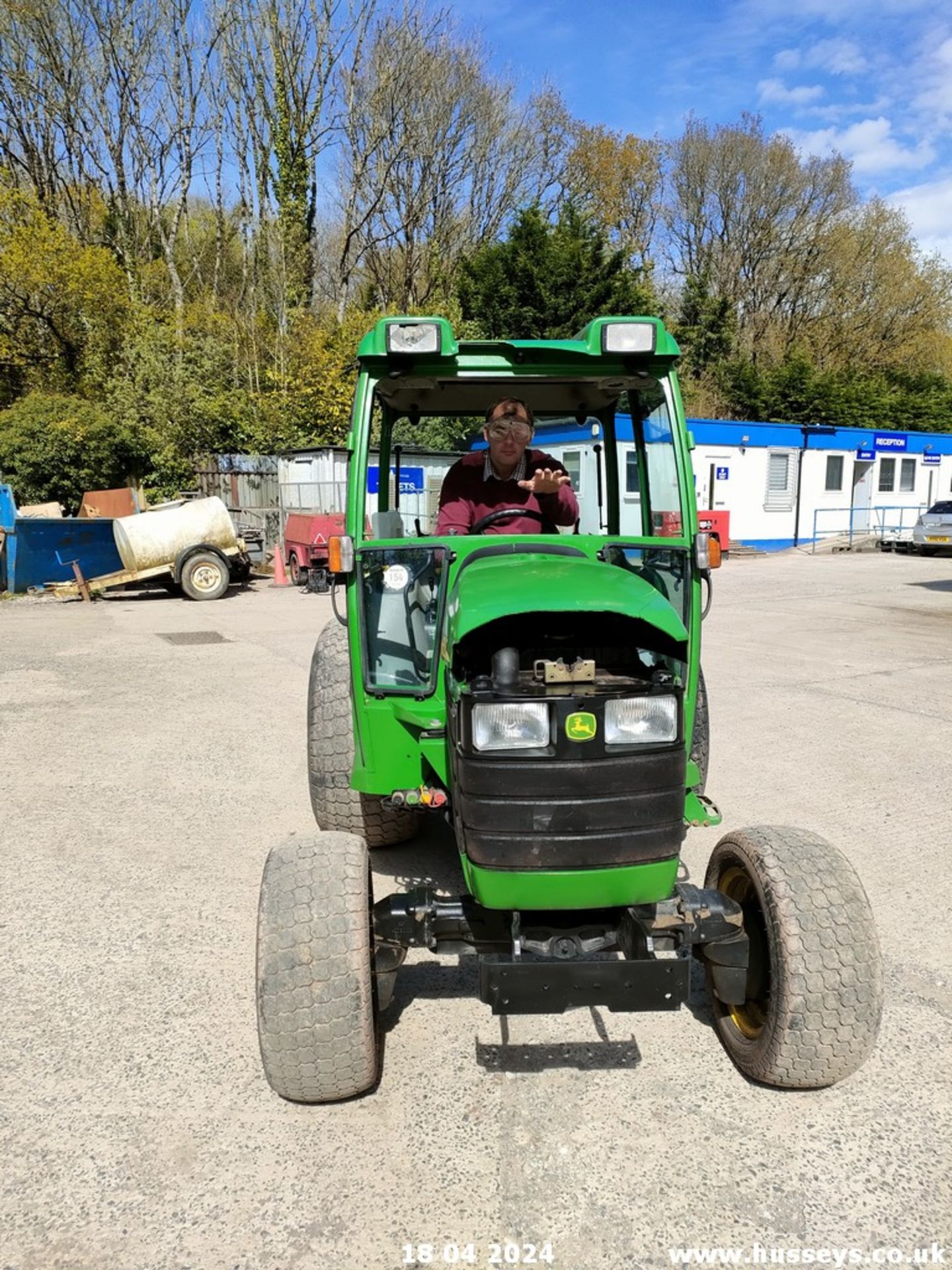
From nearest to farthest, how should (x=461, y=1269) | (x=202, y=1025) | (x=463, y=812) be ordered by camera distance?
1. (x=461, y=1269)
2. (x=463, y=812)
3. (x=202, y=1025)

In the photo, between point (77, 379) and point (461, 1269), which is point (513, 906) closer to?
point (461, 1269)

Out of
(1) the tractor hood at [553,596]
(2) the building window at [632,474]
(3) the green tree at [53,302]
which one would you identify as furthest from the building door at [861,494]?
(1) the tractor hood at [553,596]

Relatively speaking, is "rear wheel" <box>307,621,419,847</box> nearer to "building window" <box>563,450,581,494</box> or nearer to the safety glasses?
the safety glasses

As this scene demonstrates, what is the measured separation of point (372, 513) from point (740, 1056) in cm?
222

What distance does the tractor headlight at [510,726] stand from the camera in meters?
2.31

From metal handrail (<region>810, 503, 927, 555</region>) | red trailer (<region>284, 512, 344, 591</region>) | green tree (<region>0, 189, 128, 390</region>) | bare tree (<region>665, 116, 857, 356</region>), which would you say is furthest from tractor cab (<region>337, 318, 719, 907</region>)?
bare tree (<region>665, 116, 857, 356</region>)

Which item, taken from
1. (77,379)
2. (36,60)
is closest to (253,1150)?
(77,379)

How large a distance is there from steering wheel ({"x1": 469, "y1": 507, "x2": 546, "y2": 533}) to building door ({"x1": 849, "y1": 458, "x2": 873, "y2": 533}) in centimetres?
2467

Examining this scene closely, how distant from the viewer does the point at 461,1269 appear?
83.8 inches

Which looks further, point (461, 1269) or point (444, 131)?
point (444, 131)

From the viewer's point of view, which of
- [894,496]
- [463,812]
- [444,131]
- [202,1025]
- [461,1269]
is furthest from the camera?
[444,131]

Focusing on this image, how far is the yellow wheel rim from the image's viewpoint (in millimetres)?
2781

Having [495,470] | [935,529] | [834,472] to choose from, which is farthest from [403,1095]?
[834,472]

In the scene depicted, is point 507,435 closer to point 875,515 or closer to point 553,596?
point 553,596
